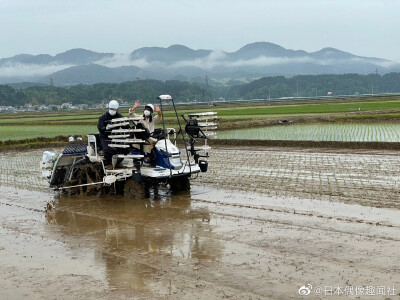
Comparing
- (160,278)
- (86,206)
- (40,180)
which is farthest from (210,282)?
(40,180)

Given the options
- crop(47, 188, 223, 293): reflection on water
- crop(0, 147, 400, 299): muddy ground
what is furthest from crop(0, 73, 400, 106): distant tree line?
crop(47, 188, 223, 293): reflection on water

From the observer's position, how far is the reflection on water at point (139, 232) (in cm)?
685

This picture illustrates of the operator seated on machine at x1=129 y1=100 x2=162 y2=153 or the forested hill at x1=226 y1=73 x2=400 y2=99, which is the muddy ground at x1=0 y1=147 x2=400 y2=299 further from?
the forested hill at x1=226 y1=73 x2=400 y2=99

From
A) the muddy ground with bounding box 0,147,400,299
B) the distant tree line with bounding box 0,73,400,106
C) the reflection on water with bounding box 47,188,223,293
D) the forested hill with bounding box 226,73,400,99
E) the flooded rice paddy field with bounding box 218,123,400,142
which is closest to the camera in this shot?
the muddy ground with bounding box 0,147,400,299

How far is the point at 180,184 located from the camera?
1191 cm

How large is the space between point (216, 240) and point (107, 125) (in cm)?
412

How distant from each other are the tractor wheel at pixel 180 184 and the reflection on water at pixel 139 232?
0.20 meters

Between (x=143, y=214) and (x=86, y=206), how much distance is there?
5.76 feet

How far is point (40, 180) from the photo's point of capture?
49.9 ft

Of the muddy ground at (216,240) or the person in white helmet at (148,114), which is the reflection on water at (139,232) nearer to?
the muddy ground at (216,240)

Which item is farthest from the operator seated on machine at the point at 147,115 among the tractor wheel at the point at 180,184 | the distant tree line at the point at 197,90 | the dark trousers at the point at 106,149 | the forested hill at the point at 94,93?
the forested hill at the point at 94,93

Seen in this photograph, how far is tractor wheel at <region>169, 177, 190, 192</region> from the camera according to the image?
38.9 ft

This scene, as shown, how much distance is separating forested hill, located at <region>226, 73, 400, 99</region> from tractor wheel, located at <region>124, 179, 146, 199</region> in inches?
5772

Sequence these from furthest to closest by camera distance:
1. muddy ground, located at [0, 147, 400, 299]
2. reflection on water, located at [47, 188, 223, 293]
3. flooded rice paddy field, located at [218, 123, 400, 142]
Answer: flooded rice paddy field, located at [218, 123, 400, 142]
reflection on water, located at [47, 188, 223, 293]
muddy ground, located at [0, 147, 400, 299]
